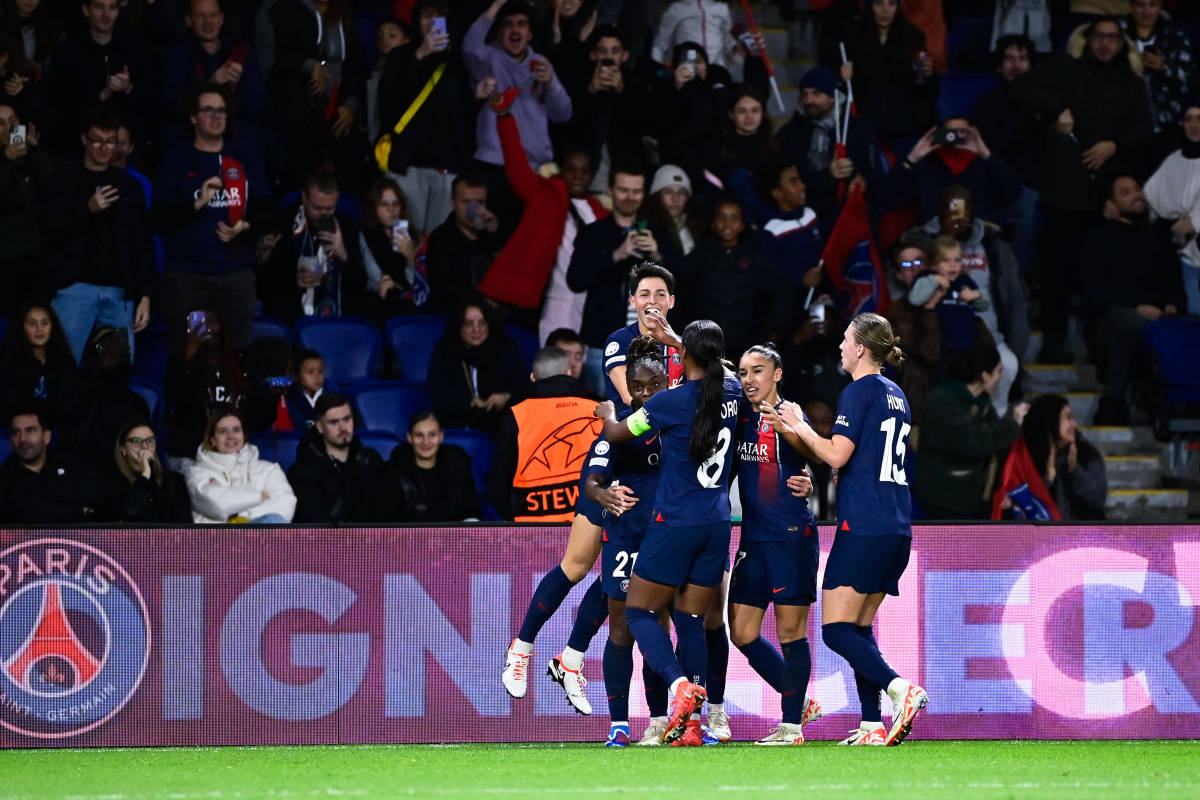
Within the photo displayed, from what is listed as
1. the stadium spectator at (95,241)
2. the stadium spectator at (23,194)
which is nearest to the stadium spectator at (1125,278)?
the stadium spectator at (95,241)

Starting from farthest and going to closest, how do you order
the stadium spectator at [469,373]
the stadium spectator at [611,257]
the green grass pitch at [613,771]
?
the stadium spectator at [611,257]
the stadium spectator at [469,373]
the green grass pitch at [613,771]

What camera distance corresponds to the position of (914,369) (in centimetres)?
1164

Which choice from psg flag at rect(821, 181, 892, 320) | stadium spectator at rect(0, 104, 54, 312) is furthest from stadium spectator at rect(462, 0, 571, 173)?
stadium spectator at rect(0, 104, 54, 312)

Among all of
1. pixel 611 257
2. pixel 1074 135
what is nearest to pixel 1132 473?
pixel 1074 135

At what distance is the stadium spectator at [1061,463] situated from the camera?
11.2 metres

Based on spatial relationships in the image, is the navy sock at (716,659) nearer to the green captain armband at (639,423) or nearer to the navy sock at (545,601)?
the navy sock at (545,601)

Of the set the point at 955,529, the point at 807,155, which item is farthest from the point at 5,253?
the point at 955,529

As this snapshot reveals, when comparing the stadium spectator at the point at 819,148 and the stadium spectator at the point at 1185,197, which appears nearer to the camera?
the stadium spectator at the point at 819,148

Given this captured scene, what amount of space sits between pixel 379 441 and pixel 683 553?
3.62 metres

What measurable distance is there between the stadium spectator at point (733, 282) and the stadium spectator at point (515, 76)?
5.50 ft

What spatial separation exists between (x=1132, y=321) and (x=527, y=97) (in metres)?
4.45

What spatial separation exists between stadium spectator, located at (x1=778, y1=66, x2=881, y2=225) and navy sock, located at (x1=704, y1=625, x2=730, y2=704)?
482cm

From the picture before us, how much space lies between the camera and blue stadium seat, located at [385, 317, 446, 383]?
39.7 feet

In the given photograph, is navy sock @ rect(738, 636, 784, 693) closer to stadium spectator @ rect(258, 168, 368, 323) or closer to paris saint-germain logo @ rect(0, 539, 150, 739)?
paris saint-germain logo @ rect(0, 539, 150, 739)
